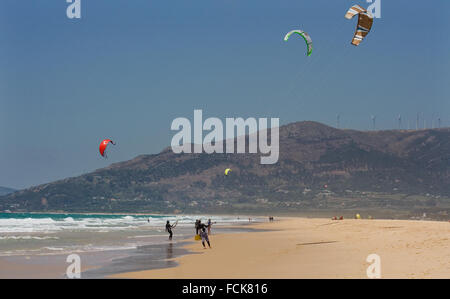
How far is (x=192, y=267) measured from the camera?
1616 centimetres

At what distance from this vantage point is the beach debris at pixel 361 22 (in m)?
22.2

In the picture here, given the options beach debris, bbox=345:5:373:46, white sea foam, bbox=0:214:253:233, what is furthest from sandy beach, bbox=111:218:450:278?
white sea foam, bbox=0:214:253:233

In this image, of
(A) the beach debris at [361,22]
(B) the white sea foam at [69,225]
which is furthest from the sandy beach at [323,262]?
(B) the white sea foam at [69,225]

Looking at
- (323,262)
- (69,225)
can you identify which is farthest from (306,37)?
(69,225)

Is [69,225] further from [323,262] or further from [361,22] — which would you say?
[323,262]

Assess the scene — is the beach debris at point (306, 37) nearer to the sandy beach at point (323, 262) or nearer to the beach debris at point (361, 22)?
the beach debris at point (361, 22)

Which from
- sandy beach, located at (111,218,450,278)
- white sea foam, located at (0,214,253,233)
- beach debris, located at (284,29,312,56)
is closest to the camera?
sandy beach, located at (111,218,450,278)

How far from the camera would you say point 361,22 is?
22828 millimetres

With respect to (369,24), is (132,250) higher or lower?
lower

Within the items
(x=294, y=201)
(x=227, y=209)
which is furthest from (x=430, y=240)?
(x=294, y=201)

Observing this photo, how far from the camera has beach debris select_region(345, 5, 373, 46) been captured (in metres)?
A: 22.2

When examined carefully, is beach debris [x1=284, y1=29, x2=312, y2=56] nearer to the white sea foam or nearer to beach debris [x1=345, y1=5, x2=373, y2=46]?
beach debris [x1=345, y1=5, x2=373, y2=46]
